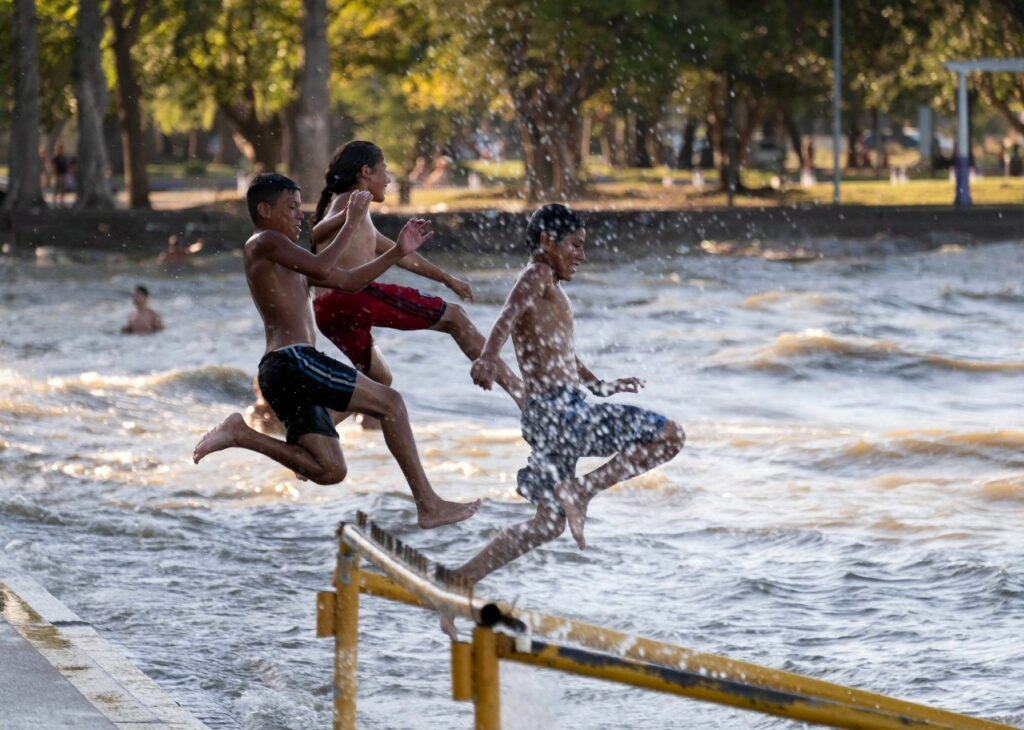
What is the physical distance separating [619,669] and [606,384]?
139 inches

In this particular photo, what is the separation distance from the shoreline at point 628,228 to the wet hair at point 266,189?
27.9 metres

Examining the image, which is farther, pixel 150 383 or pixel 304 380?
pixel 150 383

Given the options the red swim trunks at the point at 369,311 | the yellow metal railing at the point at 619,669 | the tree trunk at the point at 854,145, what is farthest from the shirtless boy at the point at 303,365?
the tree trunk at the point at 854,145

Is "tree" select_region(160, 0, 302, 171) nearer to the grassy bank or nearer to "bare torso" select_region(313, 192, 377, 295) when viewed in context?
the grassy bank

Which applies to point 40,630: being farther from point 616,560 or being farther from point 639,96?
point 639,96

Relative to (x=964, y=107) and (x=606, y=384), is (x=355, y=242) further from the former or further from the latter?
(x=964, y=107)

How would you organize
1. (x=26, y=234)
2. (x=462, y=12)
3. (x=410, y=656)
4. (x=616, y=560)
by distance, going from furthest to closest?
(x=462, y=12)
(x=26, y=234)
(x=616, y=560)
(x=410, y=656)

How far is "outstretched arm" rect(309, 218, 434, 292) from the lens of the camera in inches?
279

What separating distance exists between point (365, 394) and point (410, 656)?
1.55 meters

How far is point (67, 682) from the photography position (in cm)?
642

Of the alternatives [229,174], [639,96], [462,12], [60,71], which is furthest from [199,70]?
[229,174]

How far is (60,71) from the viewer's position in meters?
44.6

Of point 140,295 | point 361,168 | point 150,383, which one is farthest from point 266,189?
point 140,295

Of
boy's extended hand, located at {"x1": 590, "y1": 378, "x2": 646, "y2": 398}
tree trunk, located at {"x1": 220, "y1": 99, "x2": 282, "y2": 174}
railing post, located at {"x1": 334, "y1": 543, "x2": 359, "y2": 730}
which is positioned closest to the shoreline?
tree trunk, located at {"x1": 220, "y1": 99, "x2": 282, "y2": 174}
